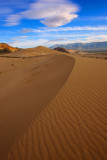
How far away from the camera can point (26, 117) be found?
161 inches

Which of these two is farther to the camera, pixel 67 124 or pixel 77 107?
pixel 77 107

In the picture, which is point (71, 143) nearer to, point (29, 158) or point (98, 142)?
point (98, 142)

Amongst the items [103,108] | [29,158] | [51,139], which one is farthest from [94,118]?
[29,158]

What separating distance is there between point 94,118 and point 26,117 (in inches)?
89.7

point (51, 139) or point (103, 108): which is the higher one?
point (103, 108)

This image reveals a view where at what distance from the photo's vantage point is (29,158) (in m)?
2.55

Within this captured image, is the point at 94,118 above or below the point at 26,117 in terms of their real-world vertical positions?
above

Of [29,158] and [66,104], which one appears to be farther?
[66,104]

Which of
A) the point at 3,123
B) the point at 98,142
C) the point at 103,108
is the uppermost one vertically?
the point at 103,108

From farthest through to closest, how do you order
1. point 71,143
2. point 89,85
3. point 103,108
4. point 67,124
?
point 89,85 → point 103,108 → point 67,124 → point 71,143

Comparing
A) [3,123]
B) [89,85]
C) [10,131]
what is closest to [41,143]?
[10,131]

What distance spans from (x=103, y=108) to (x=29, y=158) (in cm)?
263

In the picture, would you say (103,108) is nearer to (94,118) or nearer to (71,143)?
(94,118)

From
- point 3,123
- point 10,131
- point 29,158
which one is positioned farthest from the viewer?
point 3,123
